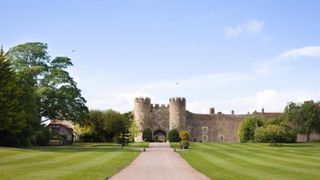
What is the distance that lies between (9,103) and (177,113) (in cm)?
4544

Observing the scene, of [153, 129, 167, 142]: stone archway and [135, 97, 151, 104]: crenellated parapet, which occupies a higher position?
[135, 97, 151, 104]: crenellated parapet

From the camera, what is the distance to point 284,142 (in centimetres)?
7512

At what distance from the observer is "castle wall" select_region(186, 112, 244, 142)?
93188mm

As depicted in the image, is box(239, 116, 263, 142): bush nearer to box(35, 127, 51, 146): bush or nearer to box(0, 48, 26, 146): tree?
box(35, 127, 51, 146): bush

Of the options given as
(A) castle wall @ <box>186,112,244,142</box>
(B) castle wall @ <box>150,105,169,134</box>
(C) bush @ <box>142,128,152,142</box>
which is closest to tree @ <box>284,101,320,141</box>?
(A) castle wall @ <box>186,112,244,142</box>

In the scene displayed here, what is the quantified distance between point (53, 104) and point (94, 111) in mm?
22195

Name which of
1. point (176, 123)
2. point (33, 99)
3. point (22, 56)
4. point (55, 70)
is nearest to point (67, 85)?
point (55, 70)

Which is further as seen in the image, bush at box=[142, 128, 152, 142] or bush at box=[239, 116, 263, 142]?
bush at box=[142, 128, 152, 142]

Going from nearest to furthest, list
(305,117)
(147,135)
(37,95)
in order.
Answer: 1. (37,95)
2. (305,117)
3. (147,135)

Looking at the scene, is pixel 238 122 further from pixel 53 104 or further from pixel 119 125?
pixel 53 104

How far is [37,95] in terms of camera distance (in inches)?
2304

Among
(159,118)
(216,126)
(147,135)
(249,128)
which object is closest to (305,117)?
(249,128)

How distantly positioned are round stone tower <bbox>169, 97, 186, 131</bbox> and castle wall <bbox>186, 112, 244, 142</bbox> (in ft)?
9.45

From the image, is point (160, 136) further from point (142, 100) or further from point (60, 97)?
point (60, 97)
